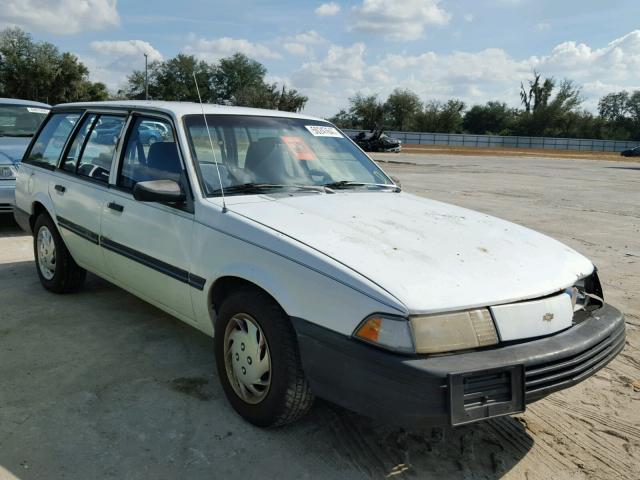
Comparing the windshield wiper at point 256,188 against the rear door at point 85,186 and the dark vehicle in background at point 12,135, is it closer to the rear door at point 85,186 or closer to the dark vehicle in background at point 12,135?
the rear door at point 85,186

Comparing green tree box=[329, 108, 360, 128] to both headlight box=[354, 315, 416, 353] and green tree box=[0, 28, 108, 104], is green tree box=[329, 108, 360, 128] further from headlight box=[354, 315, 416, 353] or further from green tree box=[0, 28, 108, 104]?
headlight box=[354, 315, 416, 353]

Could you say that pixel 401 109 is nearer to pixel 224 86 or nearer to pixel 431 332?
pixel 224 86

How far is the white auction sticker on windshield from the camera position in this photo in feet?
13.5

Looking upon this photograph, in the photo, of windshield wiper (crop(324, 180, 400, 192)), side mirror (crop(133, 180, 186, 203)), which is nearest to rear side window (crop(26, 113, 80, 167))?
→ side mirror (crop(133, 180, 186, 203))

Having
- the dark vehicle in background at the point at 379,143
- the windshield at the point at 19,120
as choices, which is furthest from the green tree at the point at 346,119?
the windshield at the point at 19,120

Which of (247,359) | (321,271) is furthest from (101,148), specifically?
(321,271)

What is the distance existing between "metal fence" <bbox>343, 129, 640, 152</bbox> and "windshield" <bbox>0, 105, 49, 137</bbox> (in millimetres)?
54801

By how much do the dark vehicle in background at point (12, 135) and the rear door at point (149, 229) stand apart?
13.6ft

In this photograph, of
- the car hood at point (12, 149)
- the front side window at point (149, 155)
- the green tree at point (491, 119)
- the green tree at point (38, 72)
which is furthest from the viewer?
the green tree at point (491, 119)

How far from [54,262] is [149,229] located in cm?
175

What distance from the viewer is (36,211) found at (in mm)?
5078

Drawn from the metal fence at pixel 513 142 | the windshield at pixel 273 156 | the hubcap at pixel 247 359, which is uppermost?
the windshield at pixel 273 156

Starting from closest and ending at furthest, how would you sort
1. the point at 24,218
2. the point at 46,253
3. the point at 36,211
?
the point at 46,253
the point at 36,211
the point at 24,218

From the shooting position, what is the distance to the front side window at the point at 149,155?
138 inches
